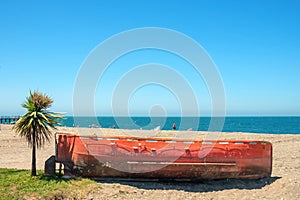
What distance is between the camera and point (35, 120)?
1115 cm

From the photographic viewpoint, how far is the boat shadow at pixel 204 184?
11281 mm

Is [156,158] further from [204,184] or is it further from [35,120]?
[35,120]

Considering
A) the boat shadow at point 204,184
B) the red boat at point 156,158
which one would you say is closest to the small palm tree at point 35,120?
the red boat at point 156,158

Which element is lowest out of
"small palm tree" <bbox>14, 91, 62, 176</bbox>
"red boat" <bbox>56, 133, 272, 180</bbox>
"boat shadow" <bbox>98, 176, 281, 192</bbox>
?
"boat shadow" <bbox>98, 176, 281, 192</bbox>

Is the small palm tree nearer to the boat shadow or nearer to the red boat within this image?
the red boat

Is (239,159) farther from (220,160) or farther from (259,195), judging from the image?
(259,195)

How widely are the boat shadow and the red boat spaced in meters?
0.21

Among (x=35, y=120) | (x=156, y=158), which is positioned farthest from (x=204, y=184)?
(x=35, y=120)

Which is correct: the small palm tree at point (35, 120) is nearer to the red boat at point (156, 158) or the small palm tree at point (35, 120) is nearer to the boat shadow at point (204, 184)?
the red boat at point (156, 158)

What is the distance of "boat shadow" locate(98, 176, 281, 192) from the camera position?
1128 cm

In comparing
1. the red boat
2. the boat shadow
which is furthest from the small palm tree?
the boat shadow

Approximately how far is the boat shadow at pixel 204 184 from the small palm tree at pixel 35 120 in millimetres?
2753

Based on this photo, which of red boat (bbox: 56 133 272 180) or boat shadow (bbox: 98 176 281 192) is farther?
red boat (bbox: 56 133 272 180)

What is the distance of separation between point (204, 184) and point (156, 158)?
2.08 m
